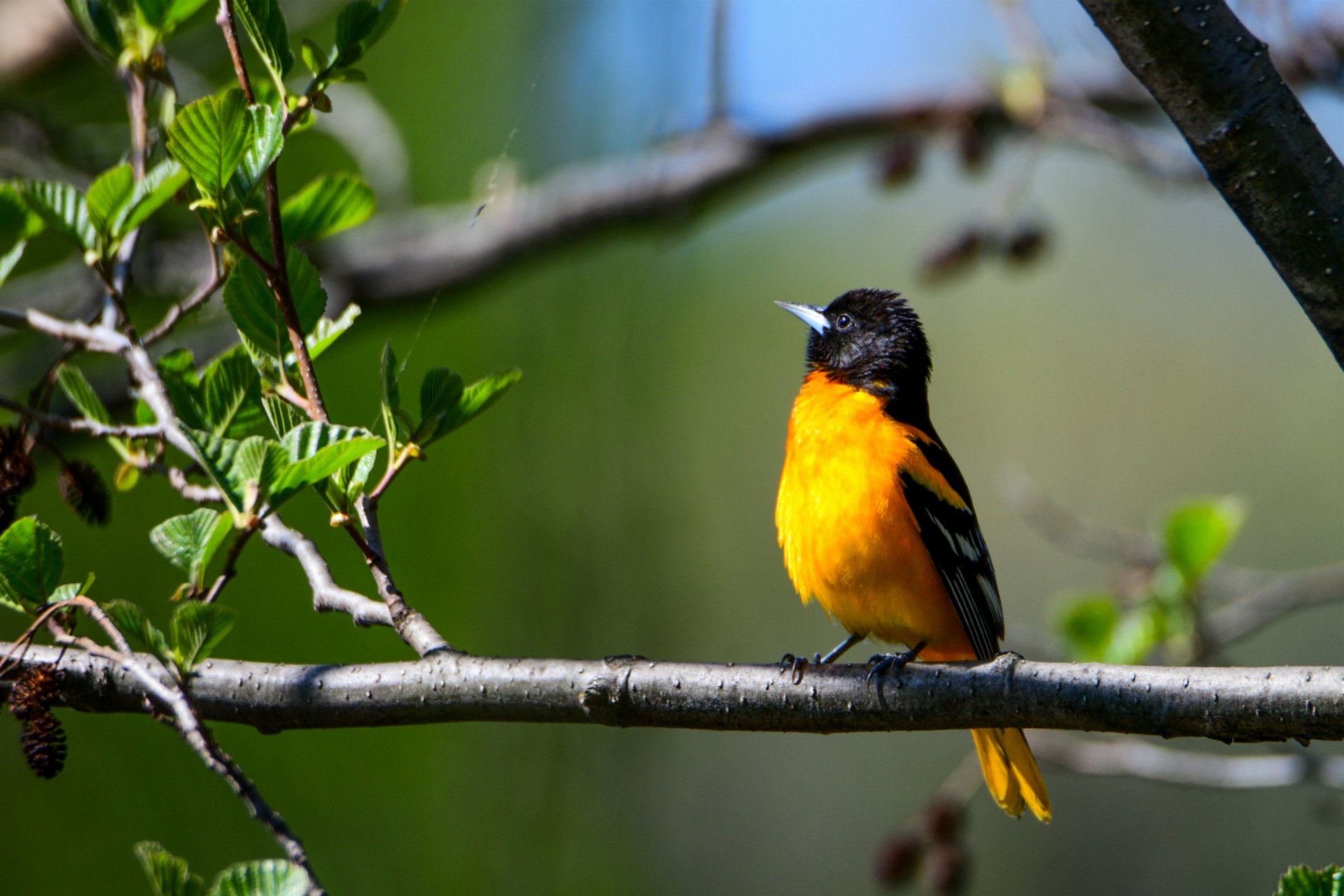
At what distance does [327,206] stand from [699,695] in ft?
2.63

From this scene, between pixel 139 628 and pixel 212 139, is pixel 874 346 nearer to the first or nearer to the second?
pixel 212 139

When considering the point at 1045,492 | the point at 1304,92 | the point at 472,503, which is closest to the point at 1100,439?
the point at 1045,492

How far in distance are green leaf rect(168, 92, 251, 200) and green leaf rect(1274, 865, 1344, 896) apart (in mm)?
1217

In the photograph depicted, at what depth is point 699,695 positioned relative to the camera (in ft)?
4.07

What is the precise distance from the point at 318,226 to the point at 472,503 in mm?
5351

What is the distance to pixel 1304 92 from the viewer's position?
328 centimetres

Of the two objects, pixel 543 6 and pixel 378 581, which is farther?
pixel 543 6

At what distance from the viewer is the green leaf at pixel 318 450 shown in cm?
107

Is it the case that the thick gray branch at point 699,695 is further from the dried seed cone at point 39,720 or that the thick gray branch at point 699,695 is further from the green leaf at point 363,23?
the green leaf at point 363,23

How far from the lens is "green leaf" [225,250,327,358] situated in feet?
4.00

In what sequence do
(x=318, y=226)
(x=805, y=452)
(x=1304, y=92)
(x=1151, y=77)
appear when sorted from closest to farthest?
1. (x=1151, y=77)
2. (x=318, y=226)
3. (x=805, y=452)
4. (x=1304, y=92)

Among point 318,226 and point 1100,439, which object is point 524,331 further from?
point 1100,439

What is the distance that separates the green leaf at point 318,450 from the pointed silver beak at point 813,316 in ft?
6.36

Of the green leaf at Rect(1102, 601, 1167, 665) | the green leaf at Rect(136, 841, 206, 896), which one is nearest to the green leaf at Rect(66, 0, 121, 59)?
the green leaf at Rect(136, 841, 206, 896)
